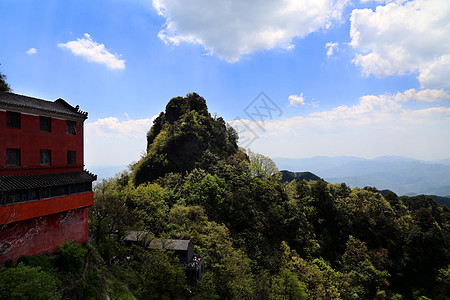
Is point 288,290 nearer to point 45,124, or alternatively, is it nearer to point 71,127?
point 71,127

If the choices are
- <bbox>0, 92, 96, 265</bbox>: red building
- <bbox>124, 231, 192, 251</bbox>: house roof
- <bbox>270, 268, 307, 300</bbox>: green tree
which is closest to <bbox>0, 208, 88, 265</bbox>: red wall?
<bbox>0, 92, 96, 265</bbox>: red building

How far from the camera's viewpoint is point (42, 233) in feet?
53.9

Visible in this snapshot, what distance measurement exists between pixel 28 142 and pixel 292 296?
101 feet

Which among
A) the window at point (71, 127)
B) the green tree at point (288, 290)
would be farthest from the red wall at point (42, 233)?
the green tree at point (288, 290)

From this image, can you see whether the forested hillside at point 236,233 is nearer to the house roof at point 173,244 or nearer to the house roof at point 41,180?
the house roof at point 173,244

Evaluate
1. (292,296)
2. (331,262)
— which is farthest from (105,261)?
(331,262)

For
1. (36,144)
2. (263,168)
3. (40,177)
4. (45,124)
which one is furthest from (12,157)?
(263,168)

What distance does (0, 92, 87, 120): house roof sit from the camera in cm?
1577

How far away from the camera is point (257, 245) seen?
40.5 meters

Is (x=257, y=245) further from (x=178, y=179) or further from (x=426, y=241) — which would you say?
(x=426, y=241)

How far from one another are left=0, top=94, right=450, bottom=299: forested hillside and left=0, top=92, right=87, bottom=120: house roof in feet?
33.7

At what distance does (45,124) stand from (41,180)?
14.5ft

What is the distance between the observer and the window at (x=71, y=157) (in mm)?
19609

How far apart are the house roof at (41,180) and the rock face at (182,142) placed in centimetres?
2891
